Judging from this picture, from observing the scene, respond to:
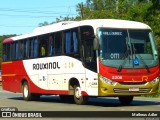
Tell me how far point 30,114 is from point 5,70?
17.4 meters

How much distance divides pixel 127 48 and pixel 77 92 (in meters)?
2.88

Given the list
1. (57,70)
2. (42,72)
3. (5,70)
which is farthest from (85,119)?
(5,70)

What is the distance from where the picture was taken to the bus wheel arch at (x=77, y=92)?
21.0 metres

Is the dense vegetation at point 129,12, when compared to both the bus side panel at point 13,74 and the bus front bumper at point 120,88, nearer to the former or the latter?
the bus side panel at point 13,74

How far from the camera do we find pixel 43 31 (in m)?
24.6

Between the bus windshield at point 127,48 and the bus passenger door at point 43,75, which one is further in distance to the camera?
the bus passenger door at point 43,75

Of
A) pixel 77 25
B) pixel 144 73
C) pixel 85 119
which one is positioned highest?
pixel 77 25

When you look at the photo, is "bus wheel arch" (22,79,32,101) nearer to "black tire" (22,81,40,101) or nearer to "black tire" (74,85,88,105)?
"black tire" (22,81,40,101)

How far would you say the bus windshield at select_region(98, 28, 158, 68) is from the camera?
19641 mm

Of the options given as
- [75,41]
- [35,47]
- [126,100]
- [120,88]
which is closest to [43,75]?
[35,47]

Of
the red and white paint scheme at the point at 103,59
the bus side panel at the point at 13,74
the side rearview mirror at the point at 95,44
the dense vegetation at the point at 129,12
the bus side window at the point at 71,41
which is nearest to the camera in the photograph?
the side rearview mirror at the point at 95,44

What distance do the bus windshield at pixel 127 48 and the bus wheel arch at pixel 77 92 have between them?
83.5 inches

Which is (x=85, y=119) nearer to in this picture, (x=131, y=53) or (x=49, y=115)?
(x=49, y=115)

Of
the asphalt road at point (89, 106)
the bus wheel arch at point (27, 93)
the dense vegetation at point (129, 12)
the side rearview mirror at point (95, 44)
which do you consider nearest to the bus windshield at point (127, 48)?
the side rearview mirror at point (95, 44)
